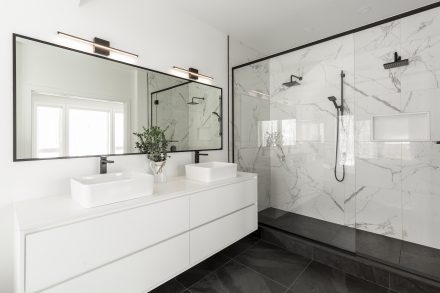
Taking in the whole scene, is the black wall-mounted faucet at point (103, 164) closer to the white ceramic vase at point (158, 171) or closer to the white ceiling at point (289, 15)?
the white ceramic vase at point (158, 171)

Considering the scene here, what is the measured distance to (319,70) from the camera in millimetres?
2834

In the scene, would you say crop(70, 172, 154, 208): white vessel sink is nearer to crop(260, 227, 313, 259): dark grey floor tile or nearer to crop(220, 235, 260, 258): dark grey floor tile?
crop(220, 235, 260, 258): dark grey floor tile

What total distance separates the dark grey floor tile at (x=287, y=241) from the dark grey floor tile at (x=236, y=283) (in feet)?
1.78

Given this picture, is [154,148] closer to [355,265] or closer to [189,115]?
[189,115]

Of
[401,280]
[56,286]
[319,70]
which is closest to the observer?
[56,286]

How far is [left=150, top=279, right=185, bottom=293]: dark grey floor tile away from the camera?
182 centimetres

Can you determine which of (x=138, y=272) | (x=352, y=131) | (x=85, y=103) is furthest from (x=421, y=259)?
Result: (x=85, y=103)

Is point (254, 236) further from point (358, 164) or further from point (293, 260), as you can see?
point (358, 164)

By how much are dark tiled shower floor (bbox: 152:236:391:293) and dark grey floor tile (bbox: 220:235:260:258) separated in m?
0.01

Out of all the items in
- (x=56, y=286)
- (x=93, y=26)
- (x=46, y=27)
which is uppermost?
(x=93, y=26)

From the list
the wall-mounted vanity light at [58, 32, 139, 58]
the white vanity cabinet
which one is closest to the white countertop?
the white vanity cabinet

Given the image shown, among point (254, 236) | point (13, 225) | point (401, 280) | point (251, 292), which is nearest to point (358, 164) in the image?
point (401, 280)

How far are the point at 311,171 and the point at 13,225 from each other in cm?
290

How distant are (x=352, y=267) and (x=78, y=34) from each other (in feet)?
9.49
